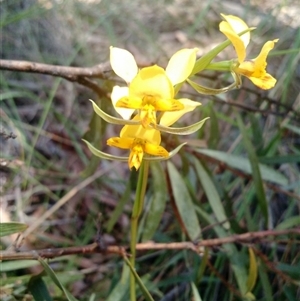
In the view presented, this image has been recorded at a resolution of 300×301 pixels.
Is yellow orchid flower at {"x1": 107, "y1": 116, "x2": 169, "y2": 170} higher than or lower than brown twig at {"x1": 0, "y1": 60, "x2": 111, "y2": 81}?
lower

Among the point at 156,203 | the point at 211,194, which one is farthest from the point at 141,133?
the point at 211,194

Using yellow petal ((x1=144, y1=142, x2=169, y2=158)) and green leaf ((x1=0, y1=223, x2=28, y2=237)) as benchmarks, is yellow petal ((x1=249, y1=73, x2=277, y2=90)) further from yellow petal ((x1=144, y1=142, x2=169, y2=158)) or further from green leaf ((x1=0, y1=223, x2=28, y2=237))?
green leaf ((x1=0, y1=223, x2=28, y2=237))

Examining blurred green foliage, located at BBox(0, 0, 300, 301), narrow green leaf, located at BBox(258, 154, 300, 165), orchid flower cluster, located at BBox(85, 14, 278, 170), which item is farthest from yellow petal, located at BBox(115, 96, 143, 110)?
narrow green leaf, located at BBox(258, 154, 300, 165)

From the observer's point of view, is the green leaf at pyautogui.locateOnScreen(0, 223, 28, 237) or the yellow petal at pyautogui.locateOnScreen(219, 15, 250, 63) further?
the green leaf at pyautogui.locateOnScreen(0, 223, 28, 237)

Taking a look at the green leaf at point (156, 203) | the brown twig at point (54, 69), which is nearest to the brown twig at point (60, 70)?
the brown twig at point (54, 69)

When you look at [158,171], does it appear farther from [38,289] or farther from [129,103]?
[129,103]

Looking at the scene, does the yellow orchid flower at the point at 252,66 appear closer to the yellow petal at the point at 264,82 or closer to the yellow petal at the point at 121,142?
the yellow petal at the point at 264,82
